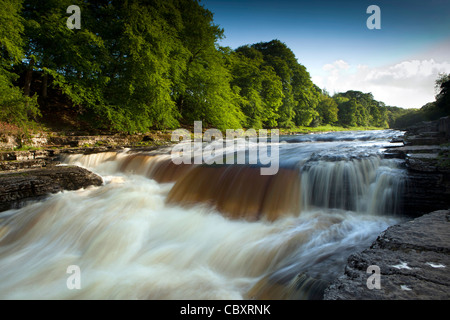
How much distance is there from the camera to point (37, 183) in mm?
5457

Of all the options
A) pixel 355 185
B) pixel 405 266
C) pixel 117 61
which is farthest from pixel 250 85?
pixel 405 266

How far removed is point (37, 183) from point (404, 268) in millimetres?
7253

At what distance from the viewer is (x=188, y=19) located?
17.3m

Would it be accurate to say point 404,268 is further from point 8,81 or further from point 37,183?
point 8,81

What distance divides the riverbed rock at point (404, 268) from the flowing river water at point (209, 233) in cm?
88

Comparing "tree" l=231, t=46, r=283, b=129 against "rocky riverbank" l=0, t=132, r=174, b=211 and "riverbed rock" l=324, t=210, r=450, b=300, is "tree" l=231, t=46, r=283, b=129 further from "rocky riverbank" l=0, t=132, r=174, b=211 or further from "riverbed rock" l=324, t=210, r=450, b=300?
"riverbed rock" l=324, t=210, r=450, b=300

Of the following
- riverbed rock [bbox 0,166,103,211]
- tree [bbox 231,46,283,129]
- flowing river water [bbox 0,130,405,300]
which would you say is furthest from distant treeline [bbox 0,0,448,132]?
tree [bbox 231,46,283,129]

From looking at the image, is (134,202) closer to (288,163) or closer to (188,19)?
(288,163)

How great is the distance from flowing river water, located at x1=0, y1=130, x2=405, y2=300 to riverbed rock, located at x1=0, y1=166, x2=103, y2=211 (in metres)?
0.22

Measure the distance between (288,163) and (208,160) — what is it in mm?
2964

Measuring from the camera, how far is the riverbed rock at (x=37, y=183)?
5.02 meters

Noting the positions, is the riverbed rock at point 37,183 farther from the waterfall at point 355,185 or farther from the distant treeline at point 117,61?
the waterfall at point 355,185

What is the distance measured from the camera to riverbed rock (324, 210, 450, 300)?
1.38m
